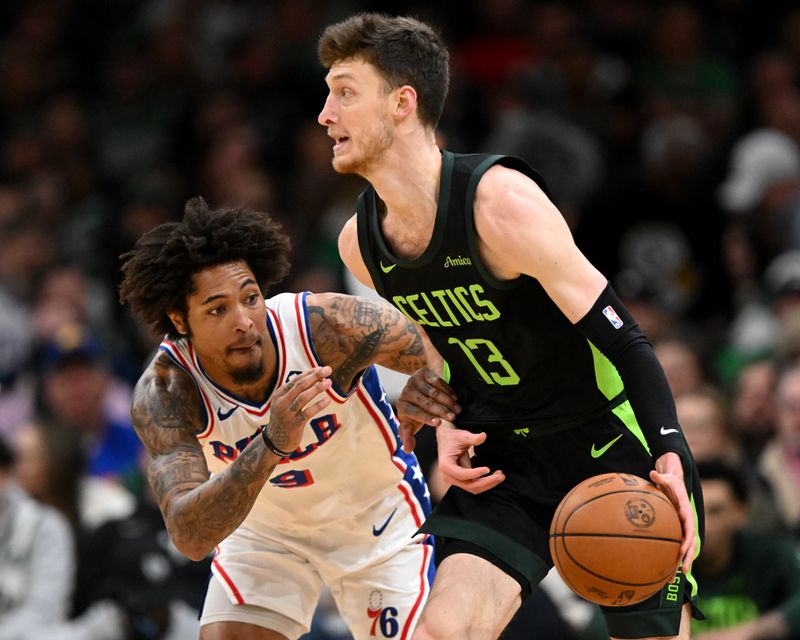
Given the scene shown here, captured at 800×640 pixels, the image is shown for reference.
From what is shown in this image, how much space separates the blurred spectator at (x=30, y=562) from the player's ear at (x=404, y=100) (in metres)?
3.98

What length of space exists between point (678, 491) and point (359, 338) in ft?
4.65

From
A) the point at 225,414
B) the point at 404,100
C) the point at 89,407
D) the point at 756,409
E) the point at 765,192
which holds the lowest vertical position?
the point at 756,409

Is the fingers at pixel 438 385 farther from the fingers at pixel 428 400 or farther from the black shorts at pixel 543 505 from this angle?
the black shorts at pixel 543 505

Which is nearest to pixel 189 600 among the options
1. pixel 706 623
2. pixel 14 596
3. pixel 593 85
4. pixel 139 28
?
pixel 14 596

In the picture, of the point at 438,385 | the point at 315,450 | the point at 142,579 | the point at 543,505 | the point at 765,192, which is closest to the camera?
the point at 543,505

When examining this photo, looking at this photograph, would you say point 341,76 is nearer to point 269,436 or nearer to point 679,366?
point 269,436

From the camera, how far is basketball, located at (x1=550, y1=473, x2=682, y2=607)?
4188mm

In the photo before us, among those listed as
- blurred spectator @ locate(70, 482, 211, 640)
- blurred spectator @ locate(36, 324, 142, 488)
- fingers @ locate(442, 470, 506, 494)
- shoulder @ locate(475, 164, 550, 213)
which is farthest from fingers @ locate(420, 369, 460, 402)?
blurred spectator @ locate(36, 324, 142, 488)

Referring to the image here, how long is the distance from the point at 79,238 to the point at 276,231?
6.19 m

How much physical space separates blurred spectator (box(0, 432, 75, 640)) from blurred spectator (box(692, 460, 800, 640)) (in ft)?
11.5

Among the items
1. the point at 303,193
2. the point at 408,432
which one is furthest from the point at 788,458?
the point at 303,193

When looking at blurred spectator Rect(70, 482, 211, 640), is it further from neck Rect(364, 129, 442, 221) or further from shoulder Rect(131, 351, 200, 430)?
neck Rect(364, 129, 442, 221)

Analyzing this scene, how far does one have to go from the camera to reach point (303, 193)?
A: 35.1 ft

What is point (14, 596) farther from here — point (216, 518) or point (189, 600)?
point (216, 518)
